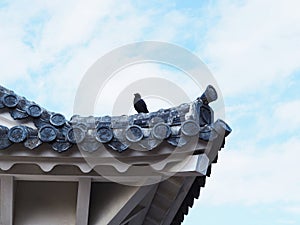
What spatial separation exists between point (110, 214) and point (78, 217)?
0.79 ft

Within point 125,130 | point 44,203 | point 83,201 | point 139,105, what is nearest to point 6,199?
point 44,203

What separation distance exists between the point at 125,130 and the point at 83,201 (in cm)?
70

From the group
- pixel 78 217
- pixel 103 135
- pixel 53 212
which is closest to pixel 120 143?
pixel 103 135

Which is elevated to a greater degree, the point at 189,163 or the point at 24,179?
the point at 24,179

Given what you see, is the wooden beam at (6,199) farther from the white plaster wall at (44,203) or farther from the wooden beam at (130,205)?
the wooden beam at (130,205)

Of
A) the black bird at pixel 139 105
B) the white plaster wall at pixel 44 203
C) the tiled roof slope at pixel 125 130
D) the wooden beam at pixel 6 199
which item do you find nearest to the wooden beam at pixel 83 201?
the white plaster wall at pixel 44 203

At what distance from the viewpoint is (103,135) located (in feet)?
9.75

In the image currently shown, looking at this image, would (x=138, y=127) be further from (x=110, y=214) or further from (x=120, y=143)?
(x=110, y=214)

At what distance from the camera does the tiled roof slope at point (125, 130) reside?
2.86 metres

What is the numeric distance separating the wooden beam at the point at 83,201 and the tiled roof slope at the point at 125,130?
41cm

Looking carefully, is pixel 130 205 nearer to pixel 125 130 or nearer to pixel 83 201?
pixel 83 201

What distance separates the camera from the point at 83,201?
3320mm

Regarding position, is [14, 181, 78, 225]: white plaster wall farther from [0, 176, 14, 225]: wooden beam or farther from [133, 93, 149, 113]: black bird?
[133, 93, 149, 113]: black bird

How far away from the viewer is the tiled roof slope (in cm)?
286
